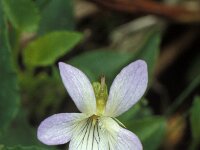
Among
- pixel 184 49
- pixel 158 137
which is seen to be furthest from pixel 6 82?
pixel 184 49

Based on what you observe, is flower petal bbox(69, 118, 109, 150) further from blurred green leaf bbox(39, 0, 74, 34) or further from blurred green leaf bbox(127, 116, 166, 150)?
blurred green leaf bbox(39, 0, 74, 34)

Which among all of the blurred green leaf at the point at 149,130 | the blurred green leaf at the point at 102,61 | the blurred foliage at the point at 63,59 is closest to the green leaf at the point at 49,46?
the blurred foliage at the point at 63,59

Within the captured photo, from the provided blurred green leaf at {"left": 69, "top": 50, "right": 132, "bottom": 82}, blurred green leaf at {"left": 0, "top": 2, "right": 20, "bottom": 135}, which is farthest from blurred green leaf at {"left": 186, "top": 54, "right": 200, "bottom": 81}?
blurred green leaf at {"left": 0, "top": 2, "right": 20, "bottom": 135}

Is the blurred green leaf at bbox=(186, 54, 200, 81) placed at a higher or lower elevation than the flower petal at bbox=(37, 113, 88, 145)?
Answer: higher

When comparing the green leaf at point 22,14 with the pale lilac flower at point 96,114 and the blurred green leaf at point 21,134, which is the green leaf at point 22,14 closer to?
the blurred green leaf at point 21,134

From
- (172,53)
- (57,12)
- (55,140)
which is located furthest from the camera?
(172,53)

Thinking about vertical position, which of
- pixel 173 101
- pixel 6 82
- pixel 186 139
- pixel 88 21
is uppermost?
pixel 88 21

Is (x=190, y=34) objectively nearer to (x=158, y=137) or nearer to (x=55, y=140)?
(x=158, y=137)
